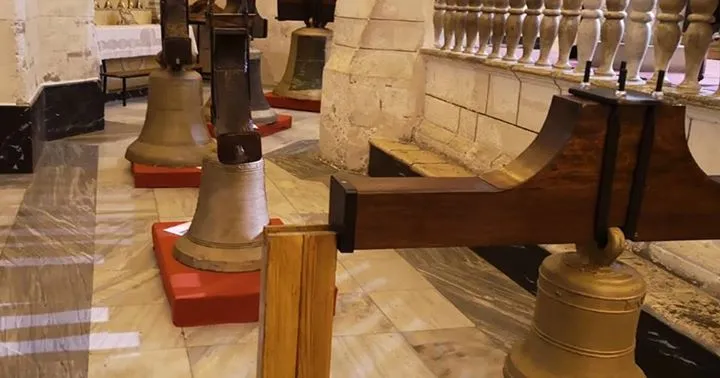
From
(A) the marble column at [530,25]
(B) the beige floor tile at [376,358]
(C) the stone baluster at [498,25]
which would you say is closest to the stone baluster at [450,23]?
(C) the stone baluster at [498,25]

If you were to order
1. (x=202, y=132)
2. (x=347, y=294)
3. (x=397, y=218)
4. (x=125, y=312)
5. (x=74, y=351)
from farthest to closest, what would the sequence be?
1. (x=202, y=132)
2. (x=347, y=294)
3. (x=125, y=312)
4. (x=74, y=351)
5. (x=397, y=218)

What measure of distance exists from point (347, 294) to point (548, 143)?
7.91 feet

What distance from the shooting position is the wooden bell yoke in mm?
976

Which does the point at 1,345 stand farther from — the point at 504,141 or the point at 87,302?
the point at 504,141

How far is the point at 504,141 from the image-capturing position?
416 centimetres

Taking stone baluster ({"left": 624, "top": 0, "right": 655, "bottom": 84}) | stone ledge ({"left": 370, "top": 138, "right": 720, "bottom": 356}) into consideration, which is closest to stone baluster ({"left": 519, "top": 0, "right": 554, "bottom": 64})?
stone baluster ({"left": 624, "top": 0, "right": 655, "bottom": 84})

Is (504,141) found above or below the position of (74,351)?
above

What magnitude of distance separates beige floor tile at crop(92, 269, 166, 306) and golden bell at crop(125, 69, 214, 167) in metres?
1.63

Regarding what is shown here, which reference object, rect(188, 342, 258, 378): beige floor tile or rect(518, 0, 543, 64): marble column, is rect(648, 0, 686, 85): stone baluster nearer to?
rect(518, 0, 543, 64): marble column

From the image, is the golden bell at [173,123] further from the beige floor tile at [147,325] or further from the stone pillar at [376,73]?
the beige floor tile at [147,325]

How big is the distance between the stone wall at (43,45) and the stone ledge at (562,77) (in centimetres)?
269

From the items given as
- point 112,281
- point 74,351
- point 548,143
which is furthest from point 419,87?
point 548,143

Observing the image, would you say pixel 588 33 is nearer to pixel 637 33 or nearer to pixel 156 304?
pixel 637 33

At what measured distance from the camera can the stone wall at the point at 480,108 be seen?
3.88 metres
